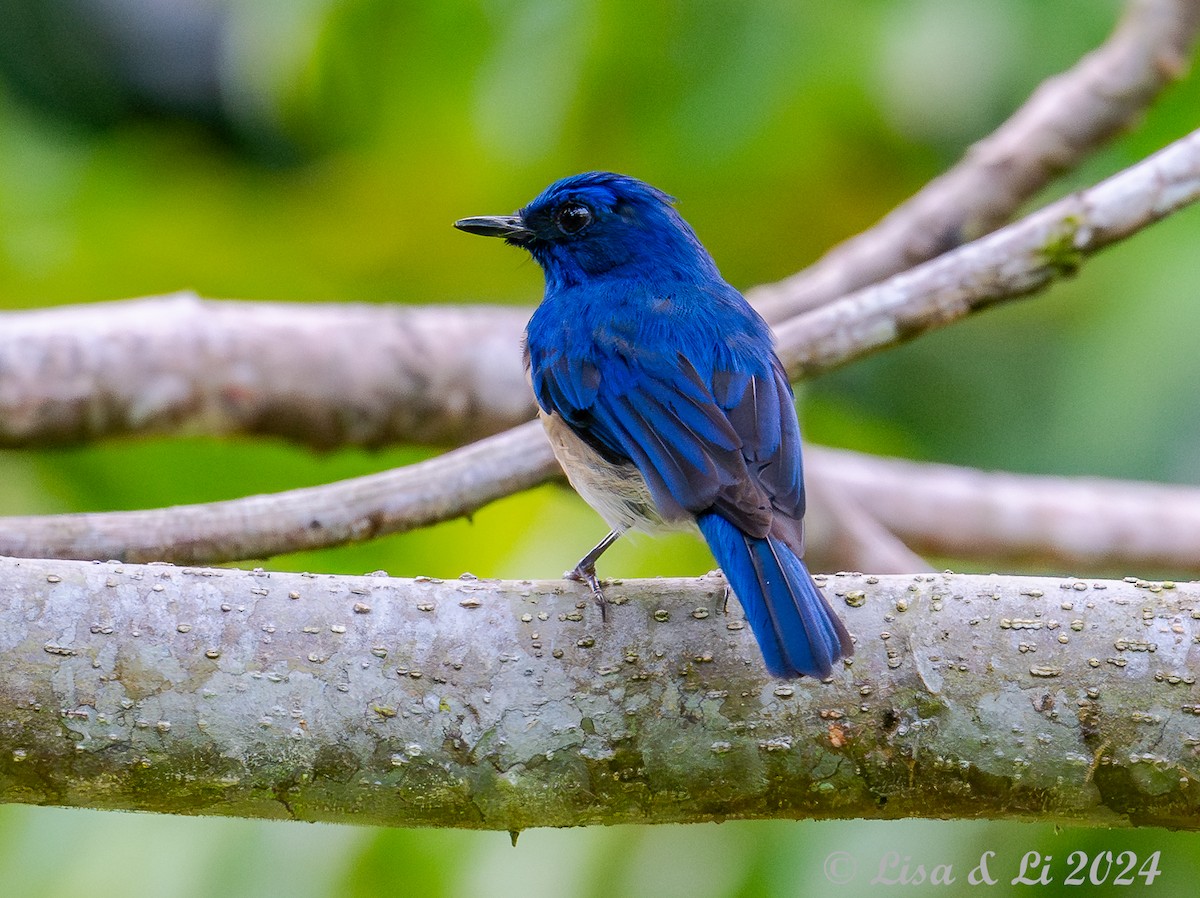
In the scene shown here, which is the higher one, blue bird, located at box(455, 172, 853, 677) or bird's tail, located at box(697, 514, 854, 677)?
blue bird, located at box(455, 172, 853, 677)

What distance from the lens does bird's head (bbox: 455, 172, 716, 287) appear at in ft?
10.7

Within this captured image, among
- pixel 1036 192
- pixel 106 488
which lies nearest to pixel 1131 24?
pixel 1036 192

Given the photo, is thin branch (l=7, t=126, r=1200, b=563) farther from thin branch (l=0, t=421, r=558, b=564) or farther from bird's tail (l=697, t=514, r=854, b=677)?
bird's tail (l=697, t=514, r=854, b=677)

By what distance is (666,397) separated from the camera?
268 cm

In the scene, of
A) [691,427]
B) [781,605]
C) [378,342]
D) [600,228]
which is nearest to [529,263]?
[378,342]

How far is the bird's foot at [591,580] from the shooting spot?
2.14m

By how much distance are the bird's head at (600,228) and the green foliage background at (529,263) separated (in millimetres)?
1332

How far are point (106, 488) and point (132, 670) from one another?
318 centimetres

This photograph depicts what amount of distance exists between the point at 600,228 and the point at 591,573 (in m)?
1.14

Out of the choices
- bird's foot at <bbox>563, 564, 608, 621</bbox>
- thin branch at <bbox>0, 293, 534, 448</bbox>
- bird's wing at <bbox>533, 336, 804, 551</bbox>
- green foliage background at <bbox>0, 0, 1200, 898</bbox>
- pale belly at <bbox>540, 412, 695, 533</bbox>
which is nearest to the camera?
bird's foot at <bbox>563, 564, 608, 621</bbox>

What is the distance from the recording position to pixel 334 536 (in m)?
2.96

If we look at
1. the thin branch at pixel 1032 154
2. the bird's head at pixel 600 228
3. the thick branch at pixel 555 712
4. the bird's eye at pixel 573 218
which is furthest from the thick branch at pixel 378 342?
the thick branch at pixel 555 712

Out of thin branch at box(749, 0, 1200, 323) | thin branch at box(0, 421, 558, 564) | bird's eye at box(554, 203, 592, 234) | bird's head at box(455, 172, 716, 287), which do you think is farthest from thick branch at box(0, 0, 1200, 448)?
thin branch at box(0, 421, 558, 564)

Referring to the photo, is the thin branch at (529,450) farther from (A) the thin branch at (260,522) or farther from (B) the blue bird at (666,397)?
(B) the blue bird at (666,397)
